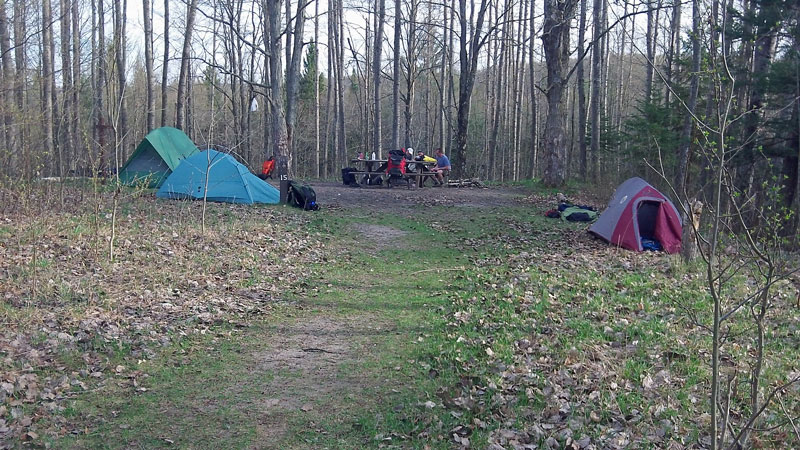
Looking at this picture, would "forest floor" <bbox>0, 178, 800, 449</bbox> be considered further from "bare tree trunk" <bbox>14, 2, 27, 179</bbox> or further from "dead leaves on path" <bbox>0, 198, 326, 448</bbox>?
"bare tree trunk" <bbox>14, 2, 27, 179</bbox>

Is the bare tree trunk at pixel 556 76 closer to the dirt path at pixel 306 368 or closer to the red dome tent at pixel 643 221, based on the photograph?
the red dome tent at pixel 643 221

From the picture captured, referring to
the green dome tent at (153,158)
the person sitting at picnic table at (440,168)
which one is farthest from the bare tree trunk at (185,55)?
the person sitting at picnic table at (440,168)

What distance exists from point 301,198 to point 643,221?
7721 millimetres

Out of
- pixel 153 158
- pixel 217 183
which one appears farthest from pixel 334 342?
pixel 153 158

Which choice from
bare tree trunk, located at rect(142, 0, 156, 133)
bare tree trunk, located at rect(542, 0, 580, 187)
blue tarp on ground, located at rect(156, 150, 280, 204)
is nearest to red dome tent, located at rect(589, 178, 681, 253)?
bare tree trunk, located at rect(542, 0, 580, 187)

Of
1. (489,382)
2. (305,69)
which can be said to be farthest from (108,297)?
(305,69)

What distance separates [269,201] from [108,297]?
8.17 metres

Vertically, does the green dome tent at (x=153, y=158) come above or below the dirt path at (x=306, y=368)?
above

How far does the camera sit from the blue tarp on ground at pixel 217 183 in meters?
14.9

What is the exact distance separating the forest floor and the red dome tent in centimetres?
44

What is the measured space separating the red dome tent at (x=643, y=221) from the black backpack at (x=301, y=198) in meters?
6.77

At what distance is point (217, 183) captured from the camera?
14969mm

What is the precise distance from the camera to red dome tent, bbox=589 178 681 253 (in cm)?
1143

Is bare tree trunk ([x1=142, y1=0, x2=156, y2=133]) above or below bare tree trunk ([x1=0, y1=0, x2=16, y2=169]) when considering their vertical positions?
above
